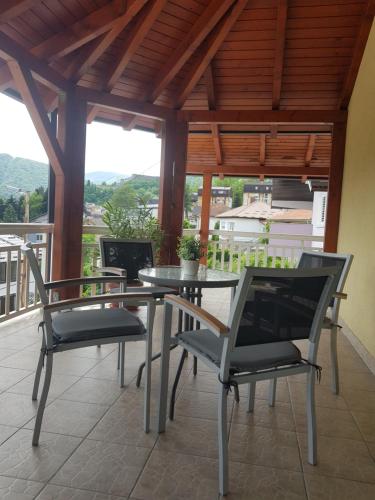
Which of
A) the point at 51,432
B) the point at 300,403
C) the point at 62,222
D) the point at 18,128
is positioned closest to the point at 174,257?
the point at 62,222

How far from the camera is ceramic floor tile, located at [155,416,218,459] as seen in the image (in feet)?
6.17

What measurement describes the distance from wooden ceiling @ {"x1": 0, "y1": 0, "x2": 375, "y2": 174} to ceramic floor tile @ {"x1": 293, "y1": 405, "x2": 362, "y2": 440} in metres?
3.43

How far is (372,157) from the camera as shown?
3596 millimetres

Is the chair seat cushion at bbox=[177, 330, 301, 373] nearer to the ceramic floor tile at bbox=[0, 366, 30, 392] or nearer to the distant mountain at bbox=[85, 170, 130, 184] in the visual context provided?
the ceramic floor tile at bbox=[0, 366, 30, 392]

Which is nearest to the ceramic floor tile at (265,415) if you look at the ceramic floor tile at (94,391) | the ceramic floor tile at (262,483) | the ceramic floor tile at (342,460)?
the ceramic floor tile at (342,460)

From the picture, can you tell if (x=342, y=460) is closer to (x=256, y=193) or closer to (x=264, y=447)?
(x=264, y=447)

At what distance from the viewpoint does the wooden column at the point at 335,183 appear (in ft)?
15.9

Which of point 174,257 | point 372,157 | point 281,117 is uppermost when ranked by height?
point 281,117

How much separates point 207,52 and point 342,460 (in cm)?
412

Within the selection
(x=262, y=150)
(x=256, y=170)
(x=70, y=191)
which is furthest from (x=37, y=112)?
(x=256, y=170)

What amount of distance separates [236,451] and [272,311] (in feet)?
2.40

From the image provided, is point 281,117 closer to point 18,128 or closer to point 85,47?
point 85,47

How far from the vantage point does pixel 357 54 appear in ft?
13.8

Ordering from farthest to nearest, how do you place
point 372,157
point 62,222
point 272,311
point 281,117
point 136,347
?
point 281,117, point 62,222, point 372,157, point 136,347, point 272,311
